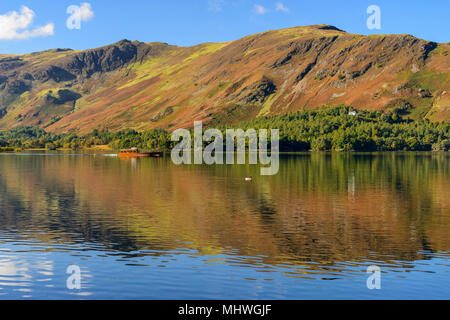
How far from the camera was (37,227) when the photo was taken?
56375 mm

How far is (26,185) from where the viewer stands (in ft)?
349

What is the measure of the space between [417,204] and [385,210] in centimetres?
972

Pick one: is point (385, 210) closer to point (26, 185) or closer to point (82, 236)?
point (82, 236)

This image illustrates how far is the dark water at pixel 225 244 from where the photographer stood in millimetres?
33625

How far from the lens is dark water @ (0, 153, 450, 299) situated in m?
33.6

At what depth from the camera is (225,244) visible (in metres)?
47.3
